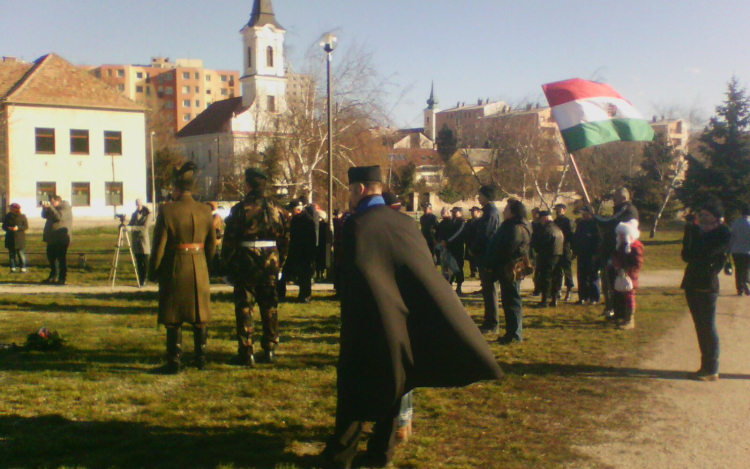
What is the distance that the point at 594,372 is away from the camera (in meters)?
7.78

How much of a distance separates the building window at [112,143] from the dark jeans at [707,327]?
165 ft

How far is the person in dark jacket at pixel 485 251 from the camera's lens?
9789 mm

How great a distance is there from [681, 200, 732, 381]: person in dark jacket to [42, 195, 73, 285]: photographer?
490 inches

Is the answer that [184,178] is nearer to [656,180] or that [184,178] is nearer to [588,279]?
[588,279]

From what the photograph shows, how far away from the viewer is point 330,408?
6199mm

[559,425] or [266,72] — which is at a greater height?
[266,72]

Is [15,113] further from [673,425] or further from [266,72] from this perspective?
[673,425]

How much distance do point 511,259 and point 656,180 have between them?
41072 millimetres

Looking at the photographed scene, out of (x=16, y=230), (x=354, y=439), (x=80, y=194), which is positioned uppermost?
(x=80, y=194)

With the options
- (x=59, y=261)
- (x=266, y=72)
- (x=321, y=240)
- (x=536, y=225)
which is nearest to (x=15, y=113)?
(x=266, y=72)

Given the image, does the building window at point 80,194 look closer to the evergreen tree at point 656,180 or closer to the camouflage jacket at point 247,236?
the evergreen tree at point 656,180

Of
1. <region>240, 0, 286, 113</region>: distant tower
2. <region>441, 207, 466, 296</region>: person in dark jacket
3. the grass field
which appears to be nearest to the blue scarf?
the grass field

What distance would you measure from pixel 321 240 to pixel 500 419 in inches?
373

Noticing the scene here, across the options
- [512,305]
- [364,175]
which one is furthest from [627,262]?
[364,175]
